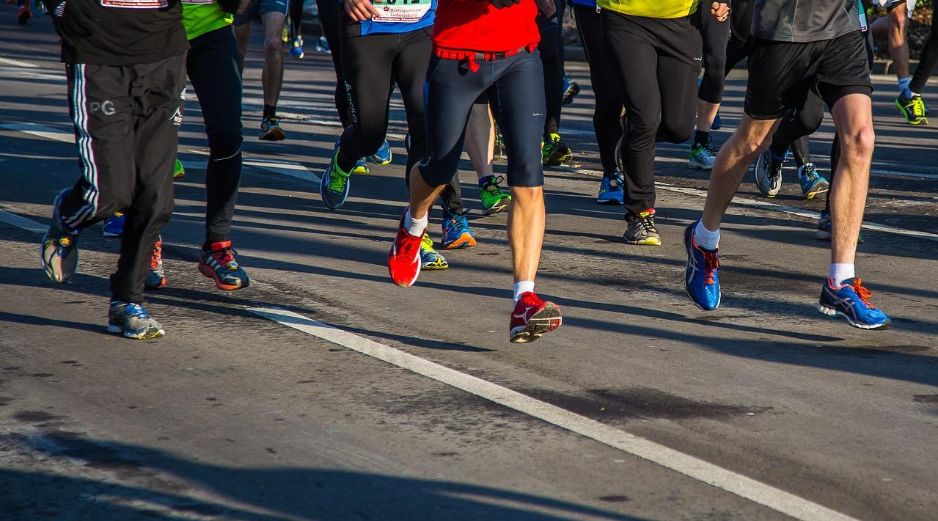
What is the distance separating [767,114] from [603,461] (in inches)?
98.9

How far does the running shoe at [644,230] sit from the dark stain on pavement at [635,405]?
295 cm

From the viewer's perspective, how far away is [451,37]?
5.75 meters

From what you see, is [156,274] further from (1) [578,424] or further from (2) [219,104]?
(1) [578,424]

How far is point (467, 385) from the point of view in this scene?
5.13 m

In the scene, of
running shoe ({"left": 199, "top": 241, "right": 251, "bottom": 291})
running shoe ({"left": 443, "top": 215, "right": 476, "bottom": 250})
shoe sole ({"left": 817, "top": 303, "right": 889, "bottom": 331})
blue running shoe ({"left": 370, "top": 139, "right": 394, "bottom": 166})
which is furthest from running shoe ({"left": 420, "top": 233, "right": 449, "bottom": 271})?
blue running shoe ({"left": 370, "top": 139, "right": 394, "bottom": 166})

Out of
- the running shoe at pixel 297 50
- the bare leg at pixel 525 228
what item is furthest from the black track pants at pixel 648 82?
the running shoe at pixel 297 50

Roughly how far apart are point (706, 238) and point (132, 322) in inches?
102

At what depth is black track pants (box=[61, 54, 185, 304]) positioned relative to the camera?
18.4 ft

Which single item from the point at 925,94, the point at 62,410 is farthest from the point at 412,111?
the point at 925,94

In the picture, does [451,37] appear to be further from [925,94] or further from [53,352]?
[925,94]

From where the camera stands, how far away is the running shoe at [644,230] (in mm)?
7992

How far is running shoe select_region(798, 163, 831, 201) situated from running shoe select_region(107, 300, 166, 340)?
516 centimetres

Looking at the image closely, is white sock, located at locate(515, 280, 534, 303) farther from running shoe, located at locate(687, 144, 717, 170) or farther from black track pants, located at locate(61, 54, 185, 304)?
running shoe, located at locate(687, 144, 717, 170)

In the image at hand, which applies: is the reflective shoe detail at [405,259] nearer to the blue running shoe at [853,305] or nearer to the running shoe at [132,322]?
the running shoe at [132,322]
